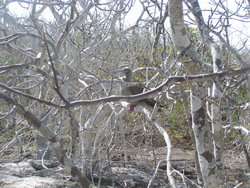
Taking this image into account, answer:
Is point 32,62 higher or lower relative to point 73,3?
lower

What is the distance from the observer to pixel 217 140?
3.19 m

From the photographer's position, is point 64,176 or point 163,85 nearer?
point 163,85

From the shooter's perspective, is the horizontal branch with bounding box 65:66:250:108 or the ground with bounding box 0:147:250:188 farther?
the ground with bounding box 0:147:250:188

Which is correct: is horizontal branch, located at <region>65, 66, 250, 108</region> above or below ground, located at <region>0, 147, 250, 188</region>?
above

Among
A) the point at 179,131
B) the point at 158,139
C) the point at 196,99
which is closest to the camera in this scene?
the point at 196,99

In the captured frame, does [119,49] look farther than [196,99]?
Yes

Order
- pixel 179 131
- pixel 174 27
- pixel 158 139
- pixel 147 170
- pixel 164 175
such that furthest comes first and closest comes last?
pixel 179 131 → pixel 158 139 → pixel 164 175 → pixel 147 170 → pixel 174 27

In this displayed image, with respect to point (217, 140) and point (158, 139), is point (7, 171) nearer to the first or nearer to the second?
point (158, 139)

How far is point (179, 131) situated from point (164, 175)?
9.95 ft

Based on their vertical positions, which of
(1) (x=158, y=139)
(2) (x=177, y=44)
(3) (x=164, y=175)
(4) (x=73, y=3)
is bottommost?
(3) (x=164, y=175)

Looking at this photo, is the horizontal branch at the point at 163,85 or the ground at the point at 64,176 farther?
the ground at the point at 64,176

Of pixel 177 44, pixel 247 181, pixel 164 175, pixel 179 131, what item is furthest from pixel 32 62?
pixel 179 131

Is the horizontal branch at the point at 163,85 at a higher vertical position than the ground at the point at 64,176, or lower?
higher

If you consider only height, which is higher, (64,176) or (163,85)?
(163,85)
